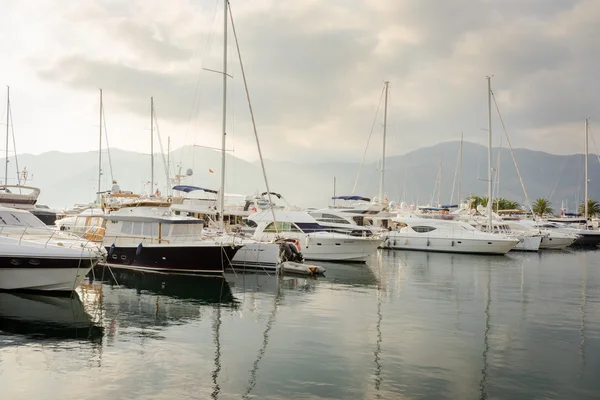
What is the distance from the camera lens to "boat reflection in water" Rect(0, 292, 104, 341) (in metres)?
13.7

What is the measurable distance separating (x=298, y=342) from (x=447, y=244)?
3248 centimetres

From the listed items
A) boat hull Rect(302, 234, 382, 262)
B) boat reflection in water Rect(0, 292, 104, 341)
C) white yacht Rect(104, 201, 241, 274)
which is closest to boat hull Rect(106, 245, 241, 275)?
white yacht Rect(104, 201, 241, 274)

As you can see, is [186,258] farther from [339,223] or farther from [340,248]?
[339,223]

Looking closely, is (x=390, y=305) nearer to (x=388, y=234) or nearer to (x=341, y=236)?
(x=341, y=236)

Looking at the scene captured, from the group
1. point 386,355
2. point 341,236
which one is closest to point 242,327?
point 386,355

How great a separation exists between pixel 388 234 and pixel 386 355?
34.7 m

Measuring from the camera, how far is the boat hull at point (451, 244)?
42.3 metres

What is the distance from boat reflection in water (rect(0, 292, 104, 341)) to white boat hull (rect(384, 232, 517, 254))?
1246 inches

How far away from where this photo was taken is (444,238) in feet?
144

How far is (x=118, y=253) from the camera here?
26672mm

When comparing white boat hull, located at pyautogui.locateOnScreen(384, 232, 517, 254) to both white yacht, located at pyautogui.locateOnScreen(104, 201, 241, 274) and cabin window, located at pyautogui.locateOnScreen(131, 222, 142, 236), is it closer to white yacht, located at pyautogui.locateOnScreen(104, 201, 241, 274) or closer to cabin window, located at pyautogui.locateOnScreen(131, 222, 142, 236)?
white yacht, located at pyautogui.locateOnScreen(104, 201, 241, 274)

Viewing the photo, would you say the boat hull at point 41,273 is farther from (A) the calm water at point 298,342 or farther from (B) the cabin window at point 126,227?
(B) the cabin window at point 126,227

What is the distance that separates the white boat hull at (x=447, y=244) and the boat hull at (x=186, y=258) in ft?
75.5


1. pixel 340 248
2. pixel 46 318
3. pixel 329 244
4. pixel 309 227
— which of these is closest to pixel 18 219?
pixel 46 318
